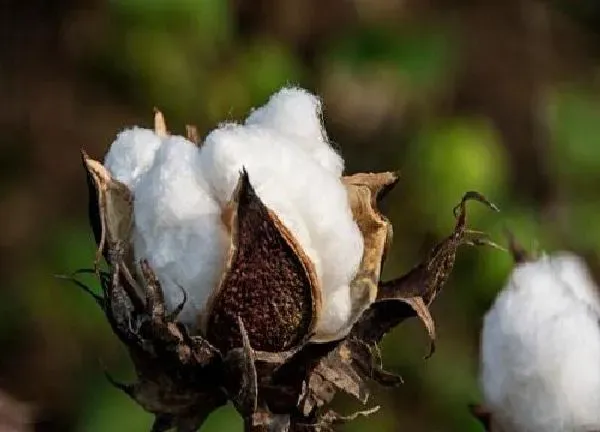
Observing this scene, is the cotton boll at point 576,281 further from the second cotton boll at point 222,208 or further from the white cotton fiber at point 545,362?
the second cotton boll at point 222,208

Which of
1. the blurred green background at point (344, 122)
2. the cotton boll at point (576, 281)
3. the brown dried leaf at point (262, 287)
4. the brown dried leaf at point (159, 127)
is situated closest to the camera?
the brown dried leaf at point (262, 287)

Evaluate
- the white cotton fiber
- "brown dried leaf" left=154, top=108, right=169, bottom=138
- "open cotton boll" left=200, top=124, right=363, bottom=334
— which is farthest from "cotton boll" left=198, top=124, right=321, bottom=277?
the white cotton fiber

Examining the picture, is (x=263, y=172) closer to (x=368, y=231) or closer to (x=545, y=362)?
(x=368, y=231)

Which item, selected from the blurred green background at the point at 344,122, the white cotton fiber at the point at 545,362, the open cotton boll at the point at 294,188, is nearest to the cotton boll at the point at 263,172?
the open cotton boll at the point at 294,188

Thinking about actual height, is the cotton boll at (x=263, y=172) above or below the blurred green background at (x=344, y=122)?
above

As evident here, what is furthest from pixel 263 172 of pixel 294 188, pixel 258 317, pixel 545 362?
pixel 545 362

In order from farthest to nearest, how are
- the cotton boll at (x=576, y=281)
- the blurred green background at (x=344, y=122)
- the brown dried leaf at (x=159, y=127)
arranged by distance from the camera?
the blurred green background at (x=344, y=122) < the cotton boll at (x=576, y=281) < the brown dried leaf at (x=159, y=127)

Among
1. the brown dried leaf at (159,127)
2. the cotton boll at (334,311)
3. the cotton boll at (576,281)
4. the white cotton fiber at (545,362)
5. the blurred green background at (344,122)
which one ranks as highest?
the brown dried leaf at (159,127)

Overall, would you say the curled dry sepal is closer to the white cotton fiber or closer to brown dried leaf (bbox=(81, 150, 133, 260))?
brown dried leaf (bbox=(81, 150, 133, 260))
